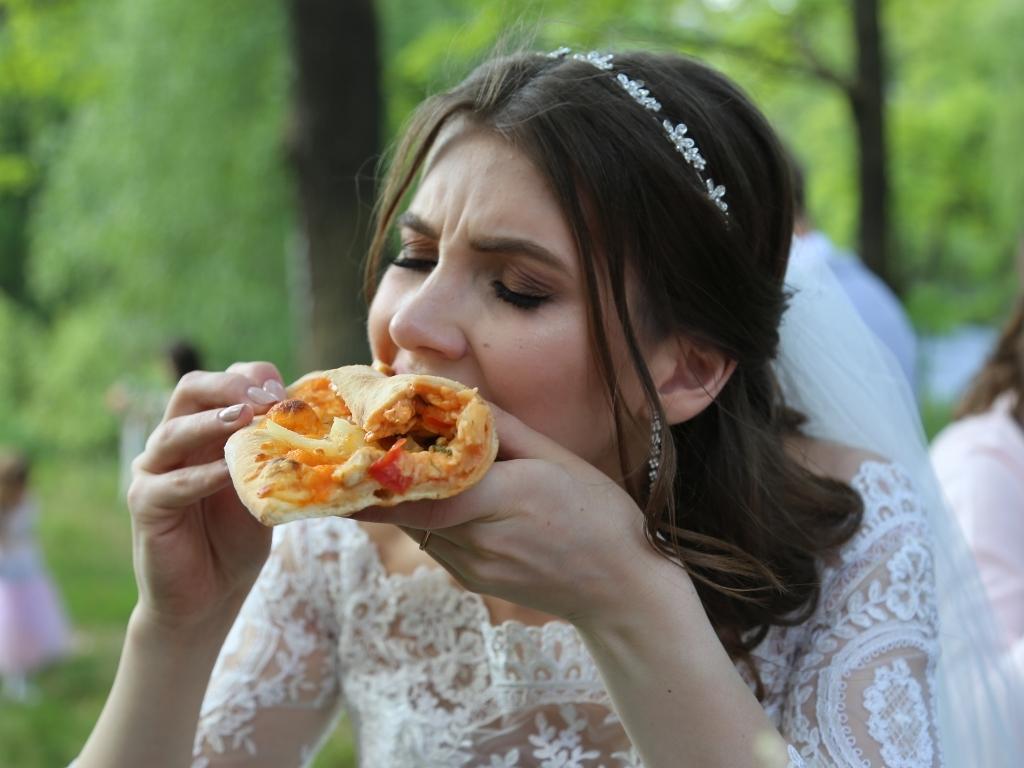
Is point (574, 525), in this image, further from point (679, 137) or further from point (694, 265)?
point (679, 137)

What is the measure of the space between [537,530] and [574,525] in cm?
8

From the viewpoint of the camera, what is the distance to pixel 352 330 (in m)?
6.00

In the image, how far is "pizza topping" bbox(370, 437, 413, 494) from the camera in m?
1.67

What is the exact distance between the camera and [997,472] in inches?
154

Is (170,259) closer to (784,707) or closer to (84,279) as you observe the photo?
(84,279)

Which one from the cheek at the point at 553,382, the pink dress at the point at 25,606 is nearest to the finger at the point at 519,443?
the cheek at the point at 553,382

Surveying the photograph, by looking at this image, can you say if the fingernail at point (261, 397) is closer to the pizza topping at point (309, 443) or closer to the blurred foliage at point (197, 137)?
the pizza topping at point (309, 443)

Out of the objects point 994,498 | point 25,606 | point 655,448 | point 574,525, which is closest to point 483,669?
point 655,448

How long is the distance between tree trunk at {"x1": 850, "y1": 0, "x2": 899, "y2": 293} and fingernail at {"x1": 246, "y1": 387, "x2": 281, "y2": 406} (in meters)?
10.1

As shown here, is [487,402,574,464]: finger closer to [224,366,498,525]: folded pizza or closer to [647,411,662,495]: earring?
[224,366,498,525]: folded pizza

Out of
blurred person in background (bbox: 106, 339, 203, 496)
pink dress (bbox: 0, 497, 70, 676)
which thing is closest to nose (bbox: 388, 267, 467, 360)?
pink dress (bbox: 0, 497, 70, 676)

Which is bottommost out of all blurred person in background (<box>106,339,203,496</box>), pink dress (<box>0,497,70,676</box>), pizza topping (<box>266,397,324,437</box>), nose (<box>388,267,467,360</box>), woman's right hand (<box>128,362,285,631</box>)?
blurred person in background (<box>106,339,203,496</box>)

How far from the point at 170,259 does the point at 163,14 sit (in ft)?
12.6

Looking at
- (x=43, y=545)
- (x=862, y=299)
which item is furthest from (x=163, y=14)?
(x=862, y=299)
